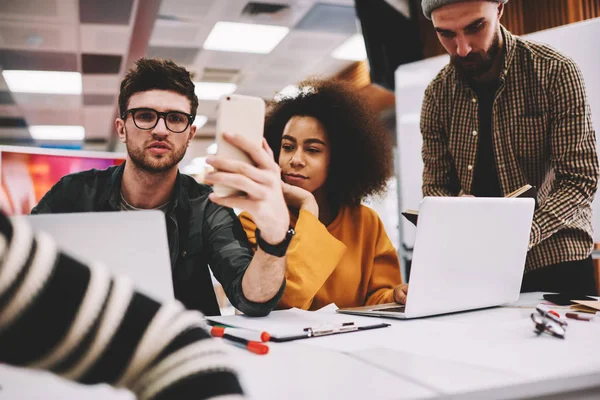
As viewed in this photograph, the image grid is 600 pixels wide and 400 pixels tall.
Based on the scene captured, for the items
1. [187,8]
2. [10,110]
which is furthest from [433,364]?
[10,110]

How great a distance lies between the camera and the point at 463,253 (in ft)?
3.52

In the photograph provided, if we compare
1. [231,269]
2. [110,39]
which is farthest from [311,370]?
[110,39]

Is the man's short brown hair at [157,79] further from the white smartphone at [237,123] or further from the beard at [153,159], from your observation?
the white smartphone at [237,123]

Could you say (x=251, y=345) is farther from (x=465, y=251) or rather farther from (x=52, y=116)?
(x=52, y=116)

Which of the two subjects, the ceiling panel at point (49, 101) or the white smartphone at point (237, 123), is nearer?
the white smartphone at point (237, 123)

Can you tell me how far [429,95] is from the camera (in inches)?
72.5

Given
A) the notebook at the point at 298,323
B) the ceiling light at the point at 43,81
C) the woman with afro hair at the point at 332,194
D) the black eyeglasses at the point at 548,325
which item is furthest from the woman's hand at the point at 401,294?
the ceiling light at the point at 43,81

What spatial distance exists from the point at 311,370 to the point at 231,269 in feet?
2.15

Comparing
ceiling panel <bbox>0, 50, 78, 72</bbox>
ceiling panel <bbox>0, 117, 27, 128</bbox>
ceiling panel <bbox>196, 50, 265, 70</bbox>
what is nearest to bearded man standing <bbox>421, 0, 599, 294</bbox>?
ceiling panel <bbox>196, 50, 265, 70</bbox>

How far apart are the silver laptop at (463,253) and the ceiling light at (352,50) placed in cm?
446

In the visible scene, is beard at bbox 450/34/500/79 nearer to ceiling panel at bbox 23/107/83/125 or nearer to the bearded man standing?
the bearded man standing

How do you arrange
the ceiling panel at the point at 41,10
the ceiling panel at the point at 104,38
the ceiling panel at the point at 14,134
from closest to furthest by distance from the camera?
the ceiling panel at the point at 41,10 < the ceiling panel at the point at 104,38 < the ceiling panel at the point at 14,134

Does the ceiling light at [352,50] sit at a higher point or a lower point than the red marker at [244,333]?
higher

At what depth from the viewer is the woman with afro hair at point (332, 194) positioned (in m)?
1.32
